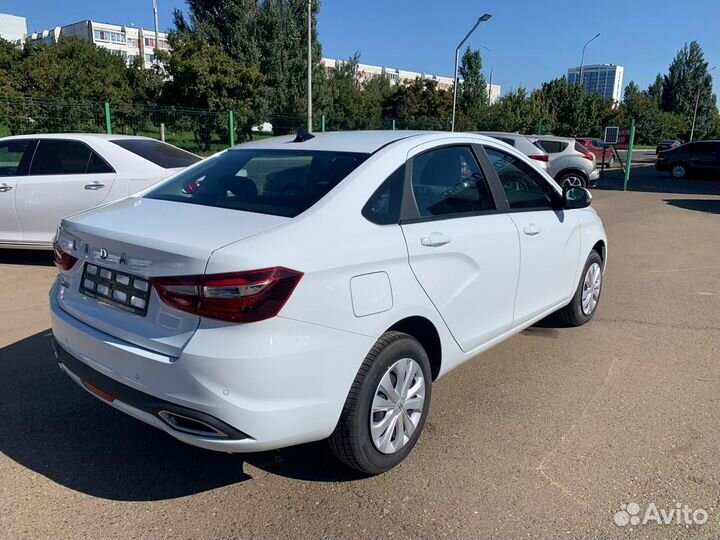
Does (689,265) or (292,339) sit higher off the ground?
(292,339)

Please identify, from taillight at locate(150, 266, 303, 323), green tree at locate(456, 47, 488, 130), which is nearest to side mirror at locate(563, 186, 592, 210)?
taillight at locate(150, 266, 303, 323)

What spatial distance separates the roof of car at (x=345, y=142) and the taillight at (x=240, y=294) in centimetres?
112

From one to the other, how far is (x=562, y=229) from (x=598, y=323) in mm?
1438

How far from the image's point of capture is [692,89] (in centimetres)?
7044

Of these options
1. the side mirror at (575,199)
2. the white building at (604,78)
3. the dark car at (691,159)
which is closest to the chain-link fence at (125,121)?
the side mirror at (575,199)

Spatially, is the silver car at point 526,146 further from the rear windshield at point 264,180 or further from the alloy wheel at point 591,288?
the rear windshield at point 264,180

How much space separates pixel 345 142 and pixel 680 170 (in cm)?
2365

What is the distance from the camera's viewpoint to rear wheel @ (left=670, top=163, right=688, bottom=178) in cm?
2280

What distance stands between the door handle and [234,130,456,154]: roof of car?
561 mm

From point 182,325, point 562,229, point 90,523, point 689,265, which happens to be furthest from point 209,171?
point 689,265

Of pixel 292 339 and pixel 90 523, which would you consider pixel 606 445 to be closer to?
pixel 292 339

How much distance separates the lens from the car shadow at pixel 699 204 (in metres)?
13.8

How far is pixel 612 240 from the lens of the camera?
31.4 feet

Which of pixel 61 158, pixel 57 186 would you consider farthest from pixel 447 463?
pixel 61 158
